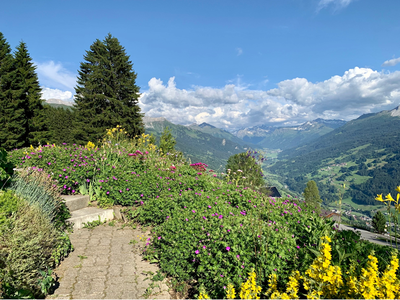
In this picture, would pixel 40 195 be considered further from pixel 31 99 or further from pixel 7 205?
pixel 31 99

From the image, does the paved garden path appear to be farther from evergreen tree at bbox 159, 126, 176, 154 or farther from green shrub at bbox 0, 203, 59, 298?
evergreen tree at bbox 159, 126, 176, 154

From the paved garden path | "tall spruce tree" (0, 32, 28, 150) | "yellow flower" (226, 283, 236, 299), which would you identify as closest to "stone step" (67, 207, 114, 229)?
the paved garden path

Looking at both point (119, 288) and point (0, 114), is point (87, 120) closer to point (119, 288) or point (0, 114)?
point (0, 114)

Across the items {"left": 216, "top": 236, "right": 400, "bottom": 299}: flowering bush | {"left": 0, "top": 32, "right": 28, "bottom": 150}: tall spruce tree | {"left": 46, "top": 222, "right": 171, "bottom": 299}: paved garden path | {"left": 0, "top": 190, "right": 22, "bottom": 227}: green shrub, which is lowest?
{"left": 46, "top": 222, "right": 171, "bottom": 299}: paved garden path

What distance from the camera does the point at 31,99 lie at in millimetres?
29891

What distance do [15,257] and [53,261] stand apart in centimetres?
99

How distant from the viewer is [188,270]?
11.4ft

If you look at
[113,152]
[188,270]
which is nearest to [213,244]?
[188,270]

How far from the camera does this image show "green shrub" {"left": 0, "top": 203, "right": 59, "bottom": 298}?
259 centimetres

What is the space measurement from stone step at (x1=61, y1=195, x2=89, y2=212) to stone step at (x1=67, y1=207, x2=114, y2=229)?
0.13 metres

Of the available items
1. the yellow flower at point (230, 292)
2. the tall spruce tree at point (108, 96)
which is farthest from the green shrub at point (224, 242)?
the tall spruce tree at point (108, 96)

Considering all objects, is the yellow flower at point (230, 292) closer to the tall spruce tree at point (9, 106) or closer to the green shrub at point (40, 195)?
the green shrub at point (40, 195)

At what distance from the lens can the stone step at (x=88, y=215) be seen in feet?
17.2

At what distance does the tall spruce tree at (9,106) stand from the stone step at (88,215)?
91.2 feet
